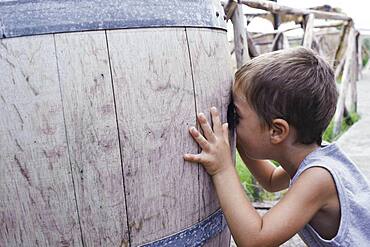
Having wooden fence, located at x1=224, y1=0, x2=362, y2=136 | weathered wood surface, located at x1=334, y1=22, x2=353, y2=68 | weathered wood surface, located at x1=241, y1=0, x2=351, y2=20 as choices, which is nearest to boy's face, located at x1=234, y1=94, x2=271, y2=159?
wooden fence, located at x1=224, y1=0, x2=362, y2=136

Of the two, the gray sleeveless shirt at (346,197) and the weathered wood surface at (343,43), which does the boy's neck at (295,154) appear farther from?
the weathered wood surface at (343,43)

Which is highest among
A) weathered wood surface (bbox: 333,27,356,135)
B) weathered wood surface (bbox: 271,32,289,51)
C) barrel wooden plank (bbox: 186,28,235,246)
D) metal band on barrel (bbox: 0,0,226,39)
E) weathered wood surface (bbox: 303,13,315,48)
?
metal band on barrel (bbox: 0,0,226,39)

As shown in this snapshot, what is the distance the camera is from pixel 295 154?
3.97 ft

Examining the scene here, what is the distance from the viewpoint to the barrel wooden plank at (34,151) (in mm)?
857

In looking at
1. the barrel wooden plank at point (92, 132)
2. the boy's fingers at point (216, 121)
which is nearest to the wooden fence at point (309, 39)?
the boy's fingers at point (216, 121)

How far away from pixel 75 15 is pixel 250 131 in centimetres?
50

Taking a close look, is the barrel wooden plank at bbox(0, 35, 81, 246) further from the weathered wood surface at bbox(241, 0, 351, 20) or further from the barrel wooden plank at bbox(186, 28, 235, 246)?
the weathered wood surface at bbox(241, 0, 351, 20)

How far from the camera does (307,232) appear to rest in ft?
4.18

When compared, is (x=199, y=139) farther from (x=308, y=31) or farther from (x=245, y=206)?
(x=308, y=31)

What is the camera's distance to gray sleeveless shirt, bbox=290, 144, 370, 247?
1.12 meters

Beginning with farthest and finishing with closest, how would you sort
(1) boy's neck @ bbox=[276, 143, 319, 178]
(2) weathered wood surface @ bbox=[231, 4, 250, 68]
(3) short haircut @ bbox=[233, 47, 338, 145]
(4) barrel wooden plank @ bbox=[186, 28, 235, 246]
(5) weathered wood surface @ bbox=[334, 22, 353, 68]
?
(5) weathered wood surface @ bbox=[334, 22, 353, 68], (2) weathered wood surface @ bbox=[231, 4, 250, 68], (1) boy's neck @ bbox=[276, 143, 319, 178], (3) short haircut @ bbox=[233, 47, 338, 145], (4) barrel wooden plank @ bbox=[186, 28, 235, 246]

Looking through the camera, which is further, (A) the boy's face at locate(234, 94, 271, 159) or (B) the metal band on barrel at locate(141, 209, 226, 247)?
(A) the boy's face at locate(234, 94, 271, 159)

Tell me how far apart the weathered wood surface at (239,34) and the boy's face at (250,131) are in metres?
0.94

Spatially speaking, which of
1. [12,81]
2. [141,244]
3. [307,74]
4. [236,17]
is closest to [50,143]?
[12,81]
